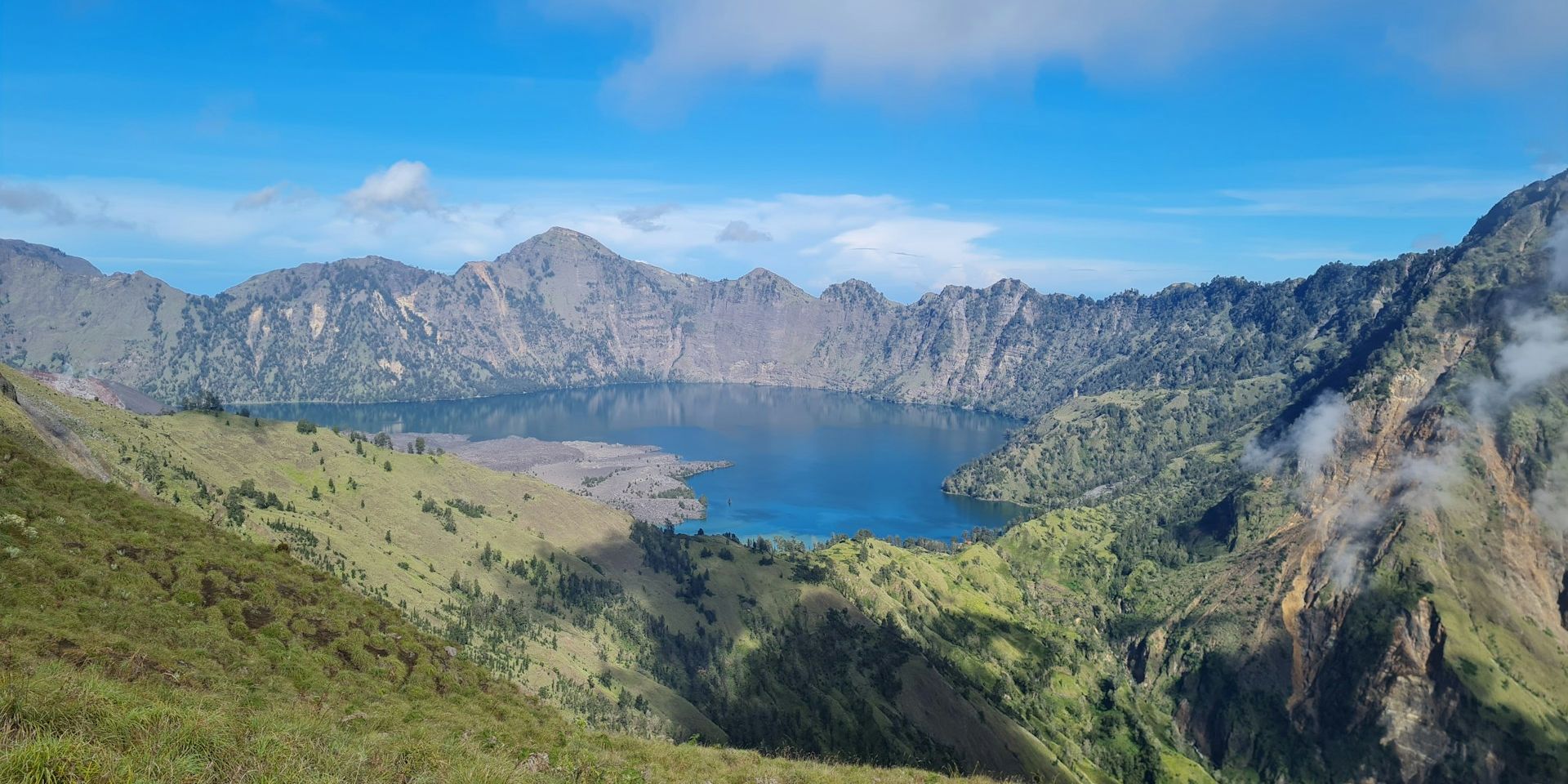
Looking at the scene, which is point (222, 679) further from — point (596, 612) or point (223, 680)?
point (596, 612)

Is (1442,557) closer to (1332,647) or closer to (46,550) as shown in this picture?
(1332,647)

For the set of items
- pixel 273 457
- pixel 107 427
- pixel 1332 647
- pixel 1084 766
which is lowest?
pixel 1084 766

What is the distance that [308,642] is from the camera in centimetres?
4091

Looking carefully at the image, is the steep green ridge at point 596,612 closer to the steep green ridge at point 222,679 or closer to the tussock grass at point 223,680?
the steep green ridge at point 222,679

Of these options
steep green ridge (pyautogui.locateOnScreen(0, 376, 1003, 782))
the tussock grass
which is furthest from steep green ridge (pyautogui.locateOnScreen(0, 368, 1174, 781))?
the tussock grass

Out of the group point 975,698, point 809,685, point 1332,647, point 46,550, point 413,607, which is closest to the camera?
point 46,550

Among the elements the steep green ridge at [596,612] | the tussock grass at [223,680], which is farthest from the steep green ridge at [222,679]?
the steep green ridge at [596,612]

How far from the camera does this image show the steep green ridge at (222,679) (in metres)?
18.3

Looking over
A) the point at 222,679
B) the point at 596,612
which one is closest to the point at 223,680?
the point at 222,679

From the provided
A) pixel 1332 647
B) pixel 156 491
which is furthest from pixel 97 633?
pixel 1332 647

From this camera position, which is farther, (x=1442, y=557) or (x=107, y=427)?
(x=1442, y=557)

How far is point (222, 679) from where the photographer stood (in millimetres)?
32000

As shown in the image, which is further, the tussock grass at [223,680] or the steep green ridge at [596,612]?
the steep green ridge at [596,612]

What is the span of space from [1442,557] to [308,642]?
9101 inches
